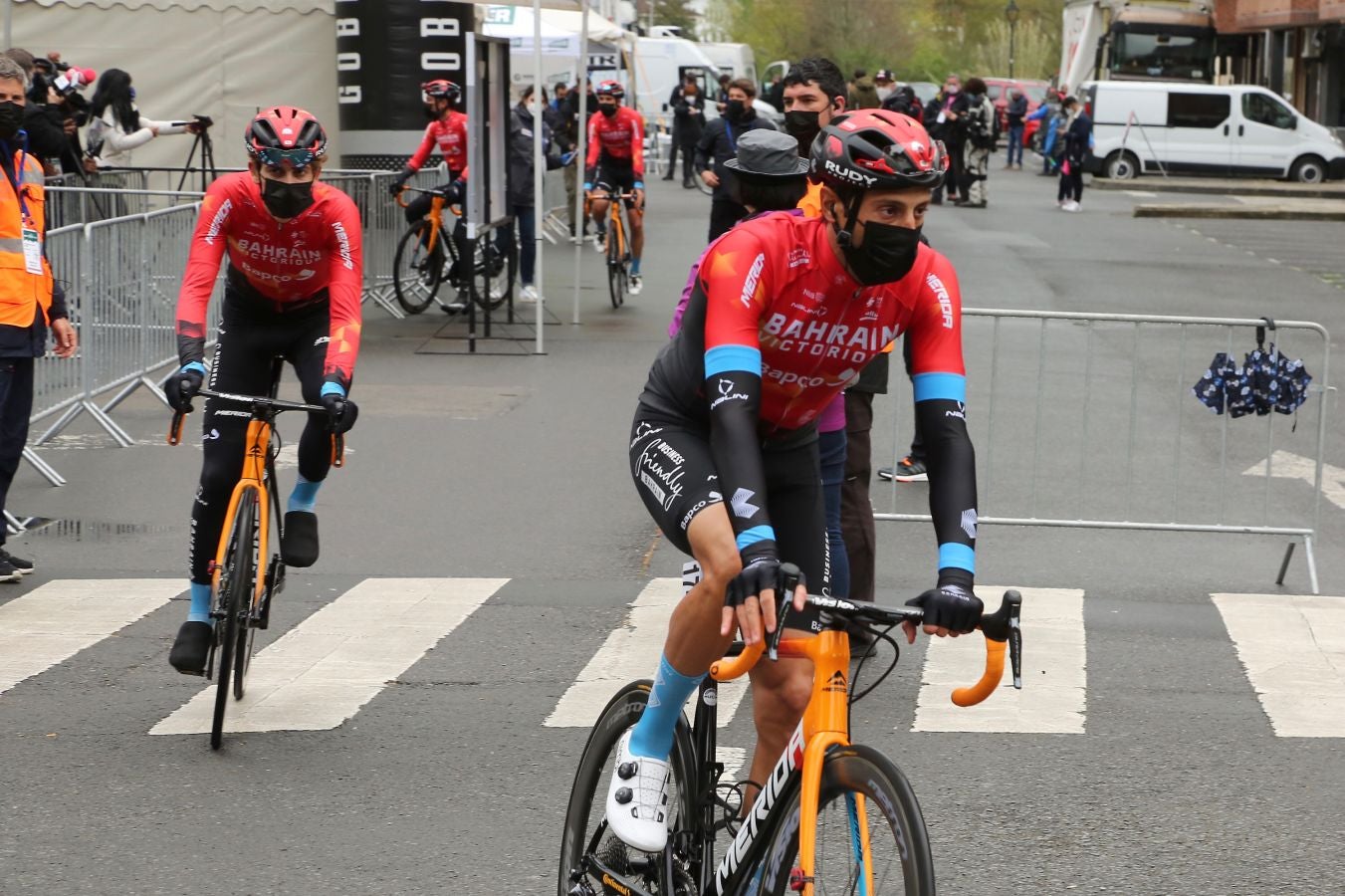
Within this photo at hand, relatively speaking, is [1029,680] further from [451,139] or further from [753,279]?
[451,139]

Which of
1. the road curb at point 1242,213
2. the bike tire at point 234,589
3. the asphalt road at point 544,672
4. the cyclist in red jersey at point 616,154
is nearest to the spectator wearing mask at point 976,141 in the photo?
the road curb at point 1242,213

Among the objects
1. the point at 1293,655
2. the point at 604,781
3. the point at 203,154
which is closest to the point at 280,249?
the point at 604,781

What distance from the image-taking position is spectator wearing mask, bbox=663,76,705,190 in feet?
114

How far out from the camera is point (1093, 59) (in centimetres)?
5400

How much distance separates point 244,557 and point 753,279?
272cm

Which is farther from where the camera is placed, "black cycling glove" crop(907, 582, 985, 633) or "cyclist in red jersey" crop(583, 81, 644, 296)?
"cyclist in red jersey" crop(583, 81, 644, 296)

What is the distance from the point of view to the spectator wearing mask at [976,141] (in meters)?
31.0

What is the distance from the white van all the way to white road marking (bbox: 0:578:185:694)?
3428 centimetres

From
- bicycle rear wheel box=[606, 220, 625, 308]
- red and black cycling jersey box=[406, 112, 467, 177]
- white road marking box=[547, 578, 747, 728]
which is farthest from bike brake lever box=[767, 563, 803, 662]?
bicycle rear wheel box=[606, 220, 625, 308]

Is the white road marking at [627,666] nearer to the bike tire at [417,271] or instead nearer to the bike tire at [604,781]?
the bike tire at [604,781]

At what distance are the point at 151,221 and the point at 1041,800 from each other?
9203 mm

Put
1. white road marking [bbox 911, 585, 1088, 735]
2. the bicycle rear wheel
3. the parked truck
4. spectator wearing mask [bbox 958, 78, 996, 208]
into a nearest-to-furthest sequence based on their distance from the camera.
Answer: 1. white road marking [bbox 911, 585, 1088, 735]
2. the bicycle rear wheel
3. spectator wearing mask [bbox 958, 78, 996, 208]
4. the parked truck

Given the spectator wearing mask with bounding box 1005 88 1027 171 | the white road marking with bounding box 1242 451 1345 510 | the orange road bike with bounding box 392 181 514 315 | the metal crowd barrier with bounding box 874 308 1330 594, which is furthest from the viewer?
the spectator wearing mask with bounding box 1005 88 1027 171

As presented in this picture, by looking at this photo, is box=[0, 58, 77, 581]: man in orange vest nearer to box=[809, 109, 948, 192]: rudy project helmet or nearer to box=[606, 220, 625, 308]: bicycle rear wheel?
box=[809, 109, 948, 192]: rudy project helmet
